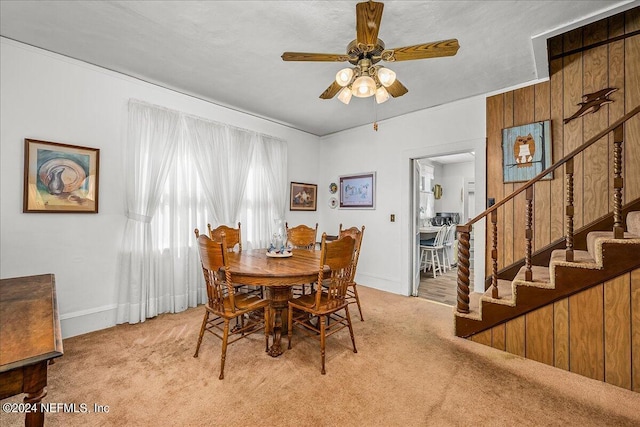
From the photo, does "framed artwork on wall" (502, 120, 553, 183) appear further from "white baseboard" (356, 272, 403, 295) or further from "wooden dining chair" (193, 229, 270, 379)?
"wooden dining chair" (193, 229, 270, 379)

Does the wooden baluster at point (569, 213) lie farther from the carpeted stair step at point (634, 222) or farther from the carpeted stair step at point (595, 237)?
the carpeted stair step at point (634, 222)

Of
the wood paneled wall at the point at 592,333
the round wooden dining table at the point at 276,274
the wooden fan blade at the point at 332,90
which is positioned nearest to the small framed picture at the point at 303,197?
the round wooden dining table at the point at 276,274

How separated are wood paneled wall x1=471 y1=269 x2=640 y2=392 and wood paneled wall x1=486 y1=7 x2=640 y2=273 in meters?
0.97

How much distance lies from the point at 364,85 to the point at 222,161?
2552 mm

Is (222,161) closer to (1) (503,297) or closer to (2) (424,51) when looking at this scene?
(2) (424,51)

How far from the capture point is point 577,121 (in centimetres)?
274

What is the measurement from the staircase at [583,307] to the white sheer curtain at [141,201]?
344 centimetres

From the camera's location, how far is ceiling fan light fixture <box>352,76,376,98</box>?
1.86m

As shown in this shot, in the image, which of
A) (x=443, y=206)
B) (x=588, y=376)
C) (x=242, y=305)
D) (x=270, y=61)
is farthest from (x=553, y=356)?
(x=443, y=206)

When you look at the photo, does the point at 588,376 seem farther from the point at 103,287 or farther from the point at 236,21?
the point at 103,287

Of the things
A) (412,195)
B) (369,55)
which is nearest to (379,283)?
(412,195)

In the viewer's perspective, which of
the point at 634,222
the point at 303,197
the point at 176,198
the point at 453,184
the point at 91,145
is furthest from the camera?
the point at 453,184

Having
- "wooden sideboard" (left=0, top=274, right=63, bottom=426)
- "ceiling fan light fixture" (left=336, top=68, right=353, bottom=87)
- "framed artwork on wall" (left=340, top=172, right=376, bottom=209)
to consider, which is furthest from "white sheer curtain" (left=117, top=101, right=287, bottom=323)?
"ceiling fan light fixture" (left=336, top=68, right=353, bottom=87)

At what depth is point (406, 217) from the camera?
4.12 metres
